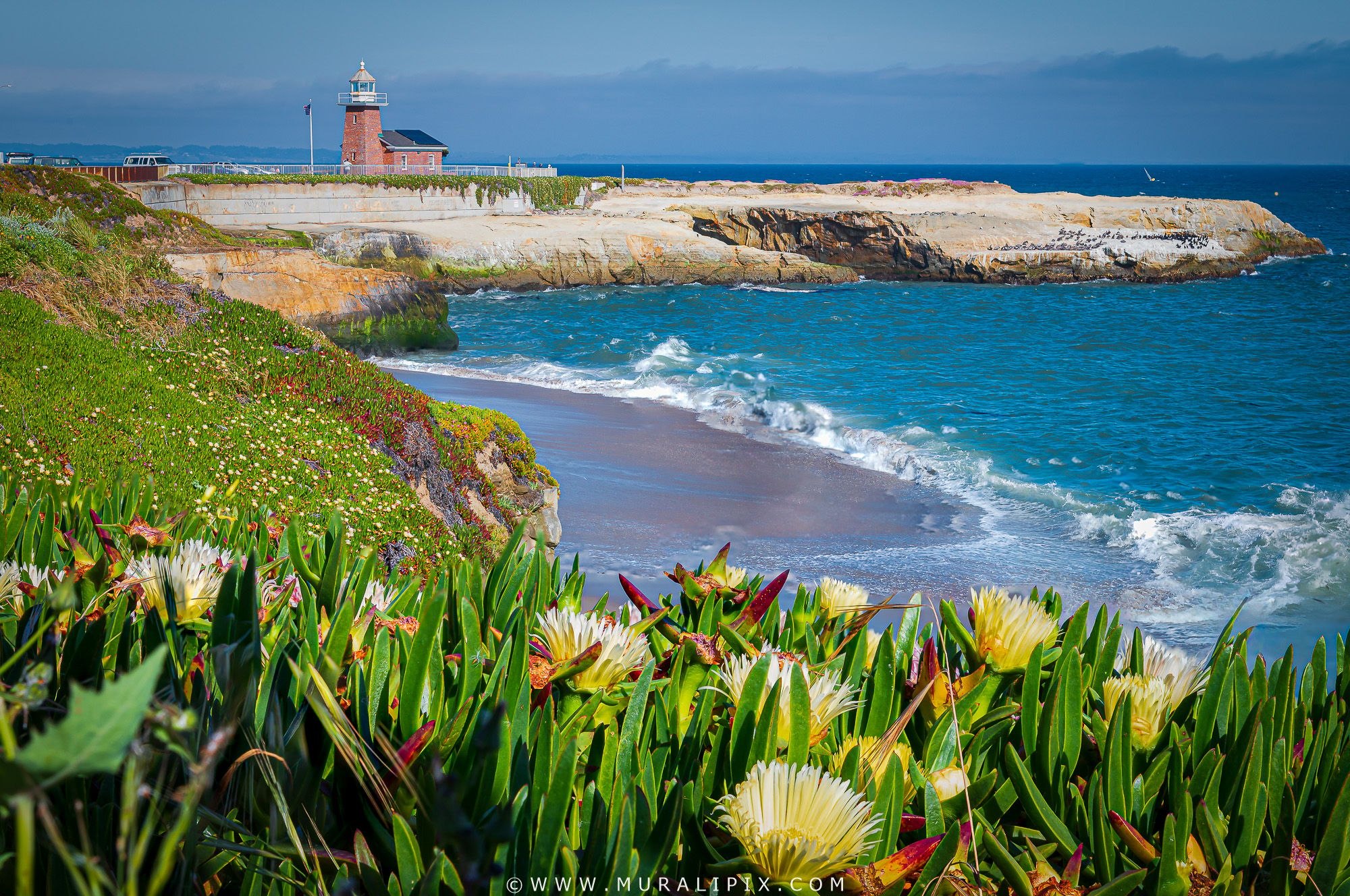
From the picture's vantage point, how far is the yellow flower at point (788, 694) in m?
1.28

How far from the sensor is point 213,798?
3.61 feet

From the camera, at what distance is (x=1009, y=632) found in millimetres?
1504

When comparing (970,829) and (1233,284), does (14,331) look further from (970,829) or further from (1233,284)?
(1233,284)

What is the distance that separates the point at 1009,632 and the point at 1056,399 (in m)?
17.3

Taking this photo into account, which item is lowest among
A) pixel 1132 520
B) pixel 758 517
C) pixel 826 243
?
pixel 758 517

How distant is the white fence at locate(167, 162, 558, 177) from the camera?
38375mm

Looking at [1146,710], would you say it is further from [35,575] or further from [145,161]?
[145,161]

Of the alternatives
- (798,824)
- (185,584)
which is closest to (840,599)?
(798,824)

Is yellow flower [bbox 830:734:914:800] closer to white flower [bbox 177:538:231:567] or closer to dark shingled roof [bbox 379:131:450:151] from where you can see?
white flower [bbox 177:538:231:567]

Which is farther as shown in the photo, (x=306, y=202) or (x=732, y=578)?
(x=306, y=202)

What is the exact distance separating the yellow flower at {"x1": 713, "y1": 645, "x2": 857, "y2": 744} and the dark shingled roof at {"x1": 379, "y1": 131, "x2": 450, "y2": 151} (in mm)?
54638

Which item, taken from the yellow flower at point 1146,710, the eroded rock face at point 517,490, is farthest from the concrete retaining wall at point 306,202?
the yellow flower at point 1146,710

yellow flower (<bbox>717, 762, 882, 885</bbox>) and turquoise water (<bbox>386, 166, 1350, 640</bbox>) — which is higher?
yellow flower (<bbox>717, 762, 882, 885</bbox>)

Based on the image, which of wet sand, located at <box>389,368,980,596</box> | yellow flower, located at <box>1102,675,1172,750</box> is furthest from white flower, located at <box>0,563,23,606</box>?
wet sand, located at <box>389,368,980,596</box>
